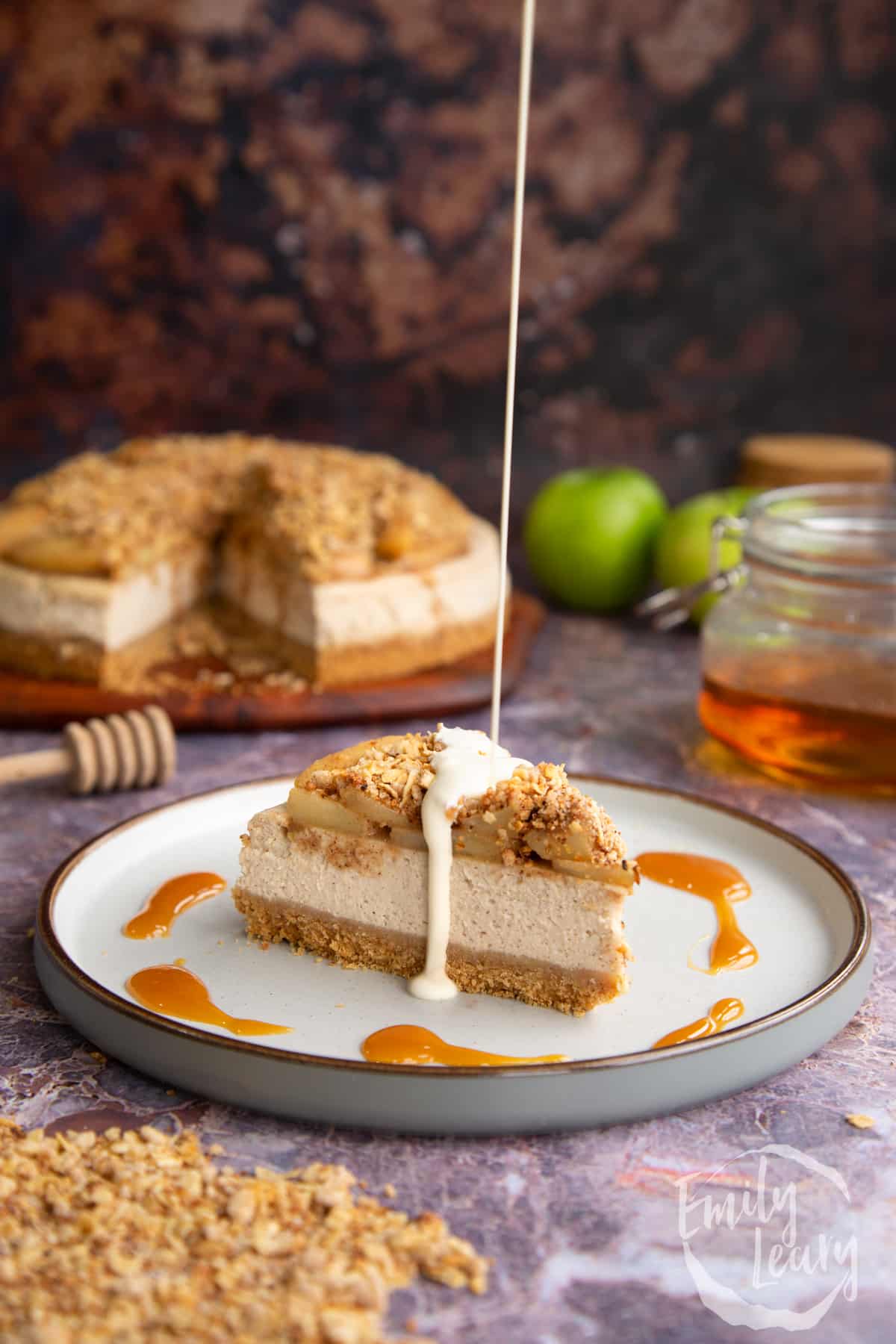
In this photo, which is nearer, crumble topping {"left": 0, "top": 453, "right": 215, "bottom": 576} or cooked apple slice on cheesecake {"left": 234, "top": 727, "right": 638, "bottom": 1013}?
cooked apple slice on cheesecake {"left": 234, "top": 727, "right": 638, "bottom": 1013}

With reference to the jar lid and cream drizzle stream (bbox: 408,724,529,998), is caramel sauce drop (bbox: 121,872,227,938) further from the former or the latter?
the jar lid

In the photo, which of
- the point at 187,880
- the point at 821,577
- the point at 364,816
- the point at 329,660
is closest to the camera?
the point at 364,816

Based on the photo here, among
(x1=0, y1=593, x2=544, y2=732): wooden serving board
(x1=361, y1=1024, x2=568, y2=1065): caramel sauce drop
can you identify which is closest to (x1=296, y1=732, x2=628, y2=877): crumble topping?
(x1=361, y1=1024, x2=568, y2=1065): caramel sauce drop

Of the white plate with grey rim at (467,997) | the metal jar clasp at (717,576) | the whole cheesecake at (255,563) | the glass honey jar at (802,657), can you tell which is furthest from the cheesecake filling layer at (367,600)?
the white plate with grey rim at (467,997)

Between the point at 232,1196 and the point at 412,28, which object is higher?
the point at 412,28

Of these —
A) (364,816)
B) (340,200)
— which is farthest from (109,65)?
(364,816)

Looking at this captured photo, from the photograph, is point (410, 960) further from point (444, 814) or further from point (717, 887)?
point (717, 887)

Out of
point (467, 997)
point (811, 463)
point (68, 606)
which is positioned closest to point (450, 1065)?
point (467, 997)

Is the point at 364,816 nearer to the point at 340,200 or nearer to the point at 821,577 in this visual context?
the point at 821,577
